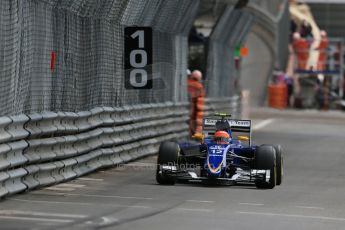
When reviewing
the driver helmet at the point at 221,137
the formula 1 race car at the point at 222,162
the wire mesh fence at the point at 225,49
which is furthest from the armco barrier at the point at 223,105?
the driver helmet at the point at 221,137

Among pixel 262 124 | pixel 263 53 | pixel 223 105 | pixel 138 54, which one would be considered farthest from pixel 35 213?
pixel 263 53

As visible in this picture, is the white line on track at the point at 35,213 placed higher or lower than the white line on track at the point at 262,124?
lower

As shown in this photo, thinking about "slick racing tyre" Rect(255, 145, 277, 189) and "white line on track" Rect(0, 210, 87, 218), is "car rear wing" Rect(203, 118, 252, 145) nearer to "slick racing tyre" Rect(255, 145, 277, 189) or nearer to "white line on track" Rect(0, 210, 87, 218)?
"slick racing tyre" Rect(255, 145, 277, 189)

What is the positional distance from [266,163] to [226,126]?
1.10 metres

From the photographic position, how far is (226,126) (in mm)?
16250

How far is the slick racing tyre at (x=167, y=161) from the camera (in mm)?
15547

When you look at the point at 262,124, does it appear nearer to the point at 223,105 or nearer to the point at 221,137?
the point at 223,105

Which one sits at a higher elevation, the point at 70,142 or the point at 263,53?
the point at 263,53

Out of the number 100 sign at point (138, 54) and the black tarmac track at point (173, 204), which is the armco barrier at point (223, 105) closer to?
the number 100 sign at point (138, 54)

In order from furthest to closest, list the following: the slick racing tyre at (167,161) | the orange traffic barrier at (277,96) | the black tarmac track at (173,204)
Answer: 1. the orange traffic barrier at (277,96)
2. the slick racing tyre at (167,161)
3. the black tarmac track at (173,204)

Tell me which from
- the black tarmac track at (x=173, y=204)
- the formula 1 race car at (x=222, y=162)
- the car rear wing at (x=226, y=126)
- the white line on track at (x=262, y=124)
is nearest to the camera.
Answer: the black tarmac track at (x=173, y=204)

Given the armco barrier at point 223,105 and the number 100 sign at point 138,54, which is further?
the armco barrier at point 223,105

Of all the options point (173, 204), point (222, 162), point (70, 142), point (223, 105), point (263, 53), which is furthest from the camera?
point (263, 53)

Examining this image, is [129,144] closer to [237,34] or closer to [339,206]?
[339,206]
